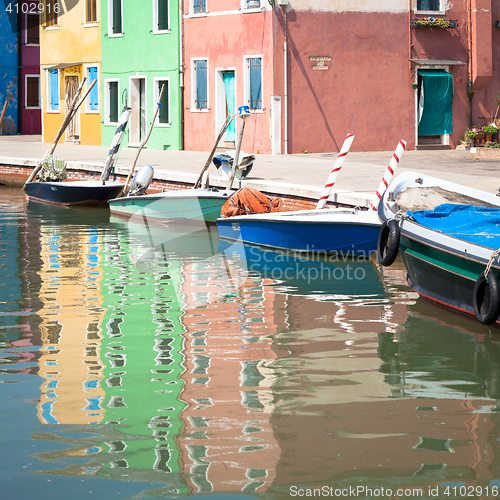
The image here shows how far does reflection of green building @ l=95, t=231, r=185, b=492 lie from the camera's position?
15.3 ft

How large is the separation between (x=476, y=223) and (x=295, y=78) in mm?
14894

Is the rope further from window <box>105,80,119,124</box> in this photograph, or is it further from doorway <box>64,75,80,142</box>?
doorway <box>64,75,80,142</box>

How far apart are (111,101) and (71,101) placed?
257cm

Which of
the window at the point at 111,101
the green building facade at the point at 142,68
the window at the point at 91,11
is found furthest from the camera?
the window at the point at 91,11

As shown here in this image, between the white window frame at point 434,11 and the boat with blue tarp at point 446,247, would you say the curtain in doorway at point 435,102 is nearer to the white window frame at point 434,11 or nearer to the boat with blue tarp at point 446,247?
the white window frame at point 434,11

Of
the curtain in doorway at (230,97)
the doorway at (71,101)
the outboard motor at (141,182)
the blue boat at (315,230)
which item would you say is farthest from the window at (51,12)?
the blue boat at (315,230)

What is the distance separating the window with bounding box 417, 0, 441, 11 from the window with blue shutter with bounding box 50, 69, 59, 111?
1280 cm

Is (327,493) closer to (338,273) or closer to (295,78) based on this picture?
(338,273)

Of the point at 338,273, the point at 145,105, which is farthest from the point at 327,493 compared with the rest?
the point at 145,105

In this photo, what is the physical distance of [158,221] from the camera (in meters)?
15.0

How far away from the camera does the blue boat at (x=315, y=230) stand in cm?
1071

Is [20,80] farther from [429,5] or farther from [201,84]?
[429,5]

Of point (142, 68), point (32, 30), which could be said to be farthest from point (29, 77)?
point (142, 68)

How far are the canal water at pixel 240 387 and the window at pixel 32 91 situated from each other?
26987 mm
